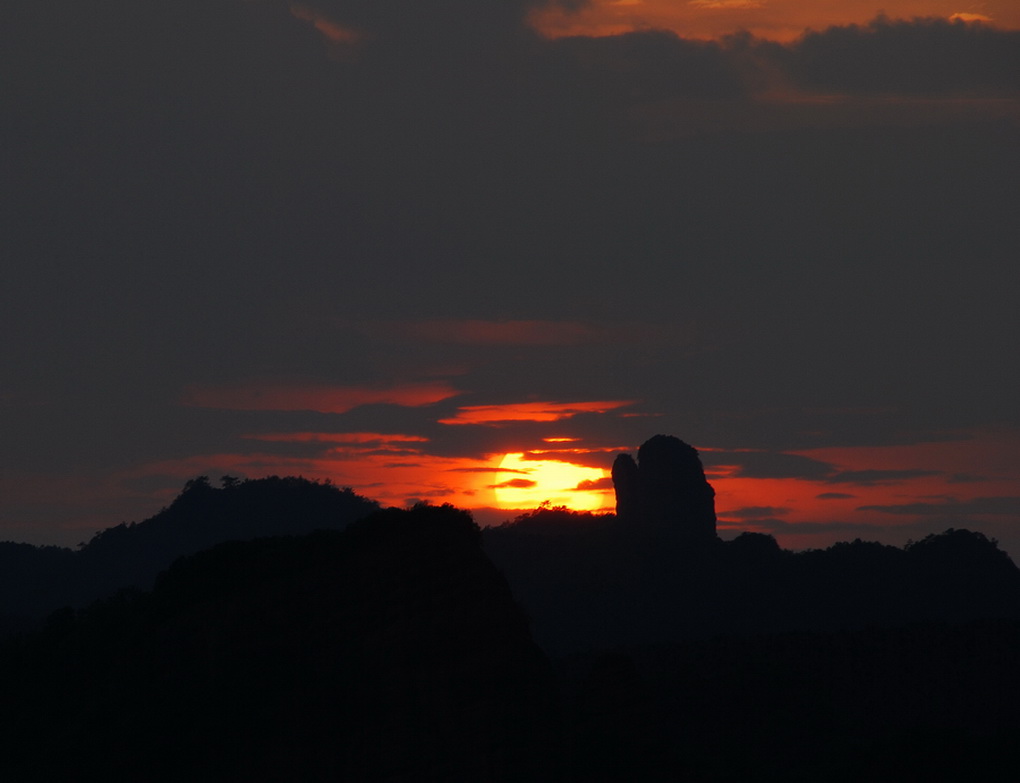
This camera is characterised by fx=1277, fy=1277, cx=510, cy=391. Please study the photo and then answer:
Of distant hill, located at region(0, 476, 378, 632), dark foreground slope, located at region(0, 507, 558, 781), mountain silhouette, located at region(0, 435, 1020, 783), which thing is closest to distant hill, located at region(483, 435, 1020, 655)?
distant hill, located at region(0, 476, 378, 632)

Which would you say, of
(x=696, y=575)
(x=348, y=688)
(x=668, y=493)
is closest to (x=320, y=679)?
(x=348, y=688)

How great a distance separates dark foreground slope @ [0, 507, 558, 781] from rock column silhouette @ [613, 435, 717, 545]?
Result: 15107 cm

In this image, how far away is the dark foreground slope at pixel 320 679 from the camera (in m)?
34.9

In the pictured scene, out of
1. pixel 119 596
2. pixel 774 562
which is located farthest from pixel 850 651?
pixel 774 562

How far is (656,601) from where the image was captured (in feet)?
515

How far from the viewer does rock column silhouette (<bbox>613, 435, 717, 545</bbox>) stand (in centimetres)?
19100

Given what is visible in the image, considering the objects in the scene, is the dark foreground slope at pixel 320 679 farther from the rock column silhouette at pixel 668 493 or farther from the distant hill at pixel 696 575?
the rock column silhouette at pixel 668 493

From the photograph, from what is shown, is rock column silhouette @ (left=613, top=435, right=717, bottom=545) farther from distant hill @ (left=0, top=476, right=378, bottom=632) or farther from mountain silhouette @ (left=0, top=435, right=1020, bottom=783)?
mountain silhouette @ (left=0, top=435, right=1020, bottom=783)

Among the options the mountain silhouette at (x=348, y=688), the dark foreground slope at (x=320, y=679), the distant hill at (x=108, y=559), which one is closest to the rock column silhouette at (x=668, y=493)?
the distant hill at (x=108, y=559)

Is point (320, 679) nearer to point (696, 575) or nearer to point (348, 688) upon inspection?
point (348, 688)

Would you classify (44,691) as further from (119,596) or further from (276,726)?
(276,726)

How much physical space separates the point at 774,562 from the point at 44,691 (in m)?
142

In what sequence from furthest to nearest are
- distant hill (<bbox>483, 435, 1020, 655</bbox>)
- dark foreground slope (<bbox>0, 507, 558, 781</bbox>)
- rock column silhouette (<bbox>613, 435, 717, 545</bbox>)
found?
rock column silhouette (<bbox>613, 435, 717, 545</bbox>)
distant hill (<bbox>483, 435, 1020, 655</bbox>)
dark foreground slope (<bbox>0, 507, 558, 781</bbox>)

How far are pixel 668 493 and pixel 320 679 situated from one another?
6264 inches
